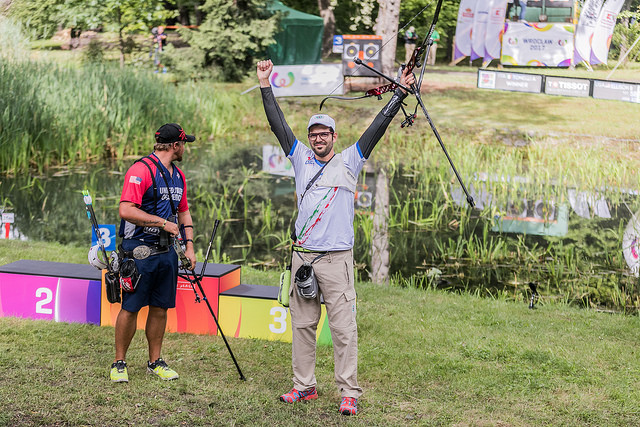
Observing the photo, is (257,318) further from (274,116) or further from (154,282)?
(274,116)

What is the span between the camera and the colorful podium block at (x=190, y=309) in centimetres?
527

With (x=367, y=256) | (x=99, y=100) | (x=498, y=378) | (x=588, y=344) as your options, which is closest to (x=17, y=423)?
(x=498, y=378)

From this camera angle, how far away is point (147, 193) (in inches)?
166

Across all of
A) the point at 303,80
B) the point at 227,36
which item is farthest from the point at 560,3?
the point at 227,36

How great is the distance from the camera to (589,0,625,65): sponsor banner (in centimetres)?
1582

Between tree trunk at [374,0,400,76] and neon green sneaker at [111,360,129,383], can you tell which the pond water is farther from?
tree trunk at [374,0,400,76]

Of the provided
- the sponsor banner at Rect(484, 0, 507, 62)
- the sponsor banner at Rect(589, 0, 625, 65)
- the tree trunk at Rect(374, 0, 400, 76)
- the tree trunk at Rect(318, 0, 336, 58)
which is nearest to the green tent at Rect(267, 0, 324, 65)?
the tree trunk at Rect(374, 0, 400, 76)

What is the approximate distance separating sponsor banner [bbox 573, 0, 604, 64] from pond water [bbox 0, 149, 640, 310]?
5701mm

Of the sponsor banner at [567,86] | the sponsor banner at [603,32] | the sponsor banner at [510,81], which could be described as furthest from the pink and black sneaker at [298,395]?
the sponsor banner at [510,81]

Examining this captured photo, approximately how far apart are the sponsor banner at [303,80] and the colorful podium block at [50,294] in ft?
49.4

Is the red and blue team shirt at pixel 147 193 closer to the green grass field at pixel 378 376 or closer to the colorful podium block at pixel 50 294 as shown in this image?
the green grass field at pixel 378 376

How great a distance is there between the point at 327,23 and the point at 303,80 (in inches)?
380

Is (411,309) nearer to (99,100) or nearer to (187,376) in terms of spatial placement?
(187,376)

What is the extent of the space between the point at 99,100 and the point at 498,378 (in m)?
11.3
